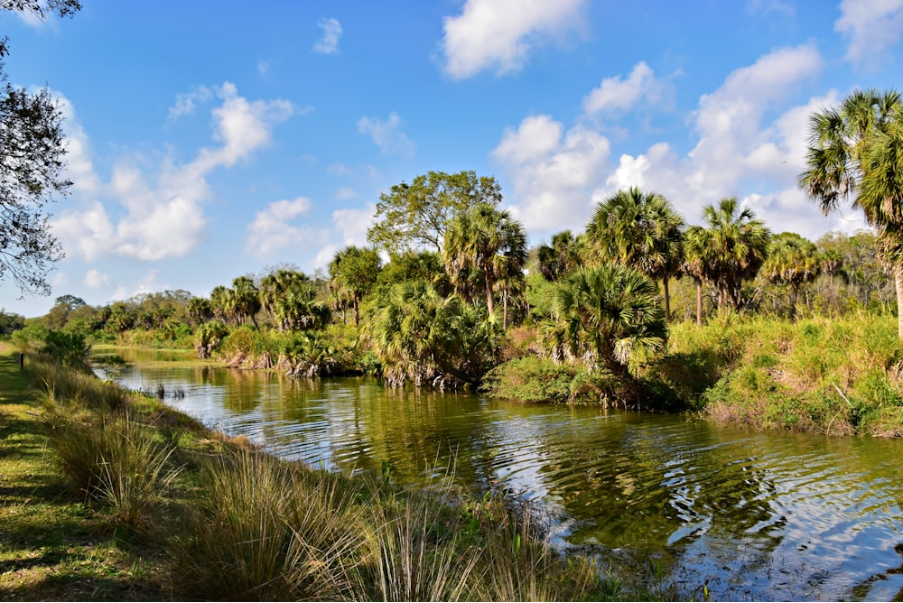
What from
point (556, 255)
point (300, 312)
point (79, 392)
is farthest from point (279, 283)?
point (79, 392)

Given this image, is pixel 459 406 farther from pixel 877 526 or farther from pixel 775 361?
pixel 877 526

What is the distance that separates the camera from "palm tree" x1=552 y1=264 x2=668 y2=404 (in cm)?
1770

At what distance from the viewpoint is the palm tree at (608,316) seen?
58.1 ft

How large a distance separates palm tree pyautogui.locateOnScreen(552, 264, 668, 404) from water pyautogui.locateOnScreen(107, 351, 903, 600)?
2.42 m

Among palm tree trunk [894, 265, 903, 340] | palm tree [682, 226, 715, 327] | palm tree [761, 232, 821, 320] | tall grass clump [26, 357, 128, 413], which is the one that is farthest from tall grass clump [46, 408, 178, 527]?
palm tree [761, 232, 821, 320]

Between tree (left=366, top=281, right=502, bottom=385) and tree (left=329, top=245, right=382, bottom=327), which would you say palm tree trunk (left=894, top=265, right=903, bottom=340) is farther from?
tree (left=329, top=245, right=382, bottom=327)

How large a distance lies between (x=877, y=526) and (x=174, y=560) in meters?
9.49

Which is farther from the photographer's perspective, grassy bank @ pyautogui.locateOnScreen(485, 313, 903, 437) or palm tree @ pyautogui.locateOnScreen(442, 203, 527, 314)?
palm tree @ pyautogui.locateOnScreen(442, 203, 527, 314)

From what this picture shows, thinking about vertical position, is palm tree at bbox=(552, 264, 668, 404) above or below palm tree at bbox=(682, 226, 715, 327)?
below

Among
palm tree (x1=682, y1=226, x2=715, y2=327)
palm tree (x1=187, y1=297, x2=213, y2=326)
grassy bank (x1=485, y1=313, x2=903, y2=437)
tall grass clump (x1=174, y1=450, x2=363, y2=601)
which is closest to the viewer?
tall grass clump (x1=174, y1=450, x2=363, y2=601)

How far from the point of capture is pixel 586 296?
18.1 m

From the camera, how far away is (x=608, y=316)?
58.8 feet

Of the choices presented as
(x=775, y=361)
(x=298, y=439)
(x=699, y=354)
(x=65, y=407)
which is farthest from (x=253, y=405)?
(x=775, y=361)

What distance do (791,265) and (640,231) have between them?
20720 millimetres
